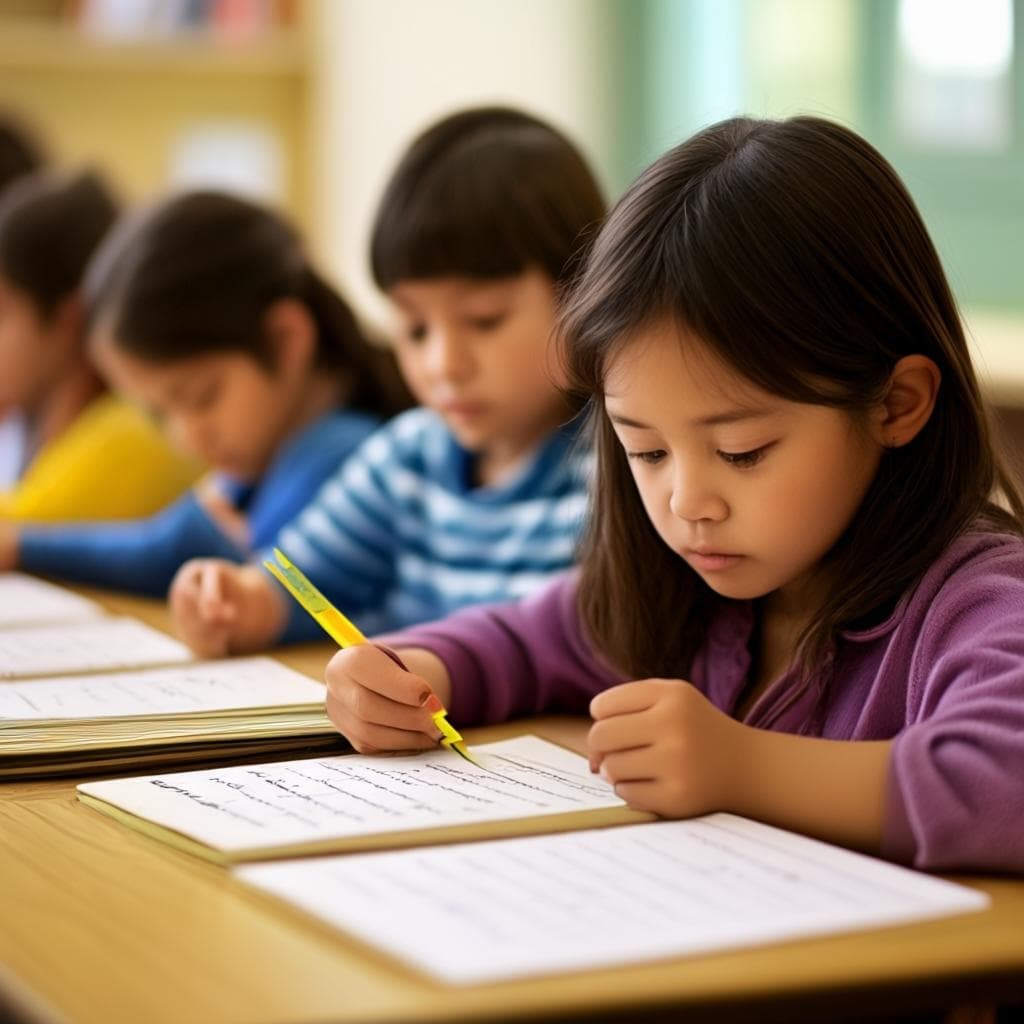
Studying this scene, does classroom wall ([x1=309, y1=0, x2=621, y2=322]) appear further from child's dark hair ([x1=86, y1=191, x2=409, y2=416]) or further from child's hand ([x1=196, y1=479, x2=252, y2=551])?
child's hand ([x1=196, y1=479, x2=252, y2=551])

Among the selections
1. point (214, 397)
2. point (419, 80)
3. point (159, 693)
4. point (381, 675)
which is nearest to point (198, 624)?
point (159, 693)

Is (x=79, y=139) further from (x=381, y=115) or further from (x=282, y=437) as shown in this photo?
(x=282, y=437)

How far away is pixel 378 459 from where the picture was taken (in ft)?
6.00

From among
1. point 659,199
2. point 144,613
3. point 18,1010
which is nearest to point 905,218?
point 659,199

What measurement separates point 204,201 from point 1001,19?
3.47 ft

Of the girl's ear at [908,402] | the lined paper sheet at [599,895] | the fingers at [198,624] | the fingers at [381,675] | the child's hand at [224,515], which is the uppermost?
the girl's ear at [908,402]

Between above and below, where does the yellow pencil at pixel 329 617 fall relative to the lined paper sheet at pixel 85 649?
above

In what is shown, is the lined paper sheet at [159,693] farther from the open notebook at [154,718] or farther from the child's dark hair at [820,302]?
the child's dark hair at [820,302]

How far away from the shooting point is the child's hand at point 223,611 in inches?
60.1

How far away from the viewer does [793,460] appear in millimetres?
1036

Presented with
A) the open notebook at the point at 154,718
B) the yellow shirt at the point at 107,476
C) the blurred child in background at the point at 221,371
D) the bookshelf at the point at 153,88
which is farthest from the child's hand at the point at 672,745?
the bookshelf at the point at 153,88

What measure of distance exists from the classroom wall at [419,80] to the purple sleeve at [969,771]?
6.43 ft

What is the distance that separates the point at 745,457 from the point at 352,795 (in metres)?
0.29

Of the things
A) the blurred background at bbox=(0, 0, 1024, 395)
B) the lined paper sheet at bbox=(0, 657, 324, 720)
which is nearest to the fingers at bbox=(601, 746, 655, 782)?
the lined paper sheet at bbox=(0, 657, 324, 720)
